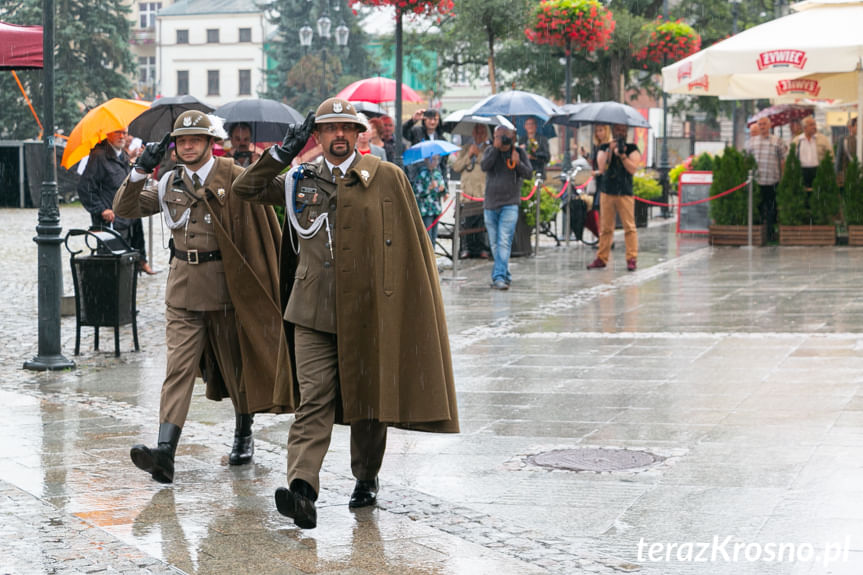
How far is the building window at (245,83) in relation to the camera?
96312mm

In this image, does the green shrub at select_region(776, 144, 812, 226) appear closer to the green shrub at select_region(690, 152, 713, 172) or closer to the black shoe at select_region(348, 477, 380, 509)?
the green shrub at select_region(690, 152, 713, 172)

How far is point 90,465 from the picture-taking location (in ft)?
23.4

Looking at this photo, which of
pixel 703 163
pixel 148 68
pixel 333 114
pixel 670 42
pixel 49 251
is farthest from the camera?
pixel 148 68

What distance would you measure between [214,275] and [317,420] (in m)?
1.39

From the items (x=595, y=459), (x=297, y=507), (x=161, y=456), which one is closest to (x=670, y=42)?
(x=595, y=459)

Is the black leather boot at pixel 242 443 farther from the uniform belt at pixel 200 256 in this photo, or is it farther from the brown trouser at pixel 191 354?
the uniform belt at pixel 200 256

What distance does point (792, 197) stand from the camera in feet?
66.3

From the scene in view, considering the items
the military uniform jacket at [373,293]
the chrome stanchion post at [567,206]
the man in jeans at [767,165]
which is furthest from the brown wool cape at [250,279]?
the man in jeans at [767,165]

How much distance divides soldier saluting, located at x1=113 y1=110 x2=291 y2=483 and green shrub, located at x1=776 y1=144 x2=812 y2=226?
14.1 meters

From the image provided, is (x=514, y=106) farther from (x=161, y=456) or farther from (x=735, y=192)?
(x=161, y=456)

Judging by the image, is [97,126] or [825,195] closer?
[97,126]

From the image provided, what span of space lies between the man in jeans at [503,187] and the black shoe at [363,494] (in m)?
9.21

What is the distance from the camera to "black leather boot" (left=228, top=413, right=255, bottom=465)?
283 inches

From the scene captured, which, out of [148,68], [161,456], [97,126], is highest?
[148,68]
